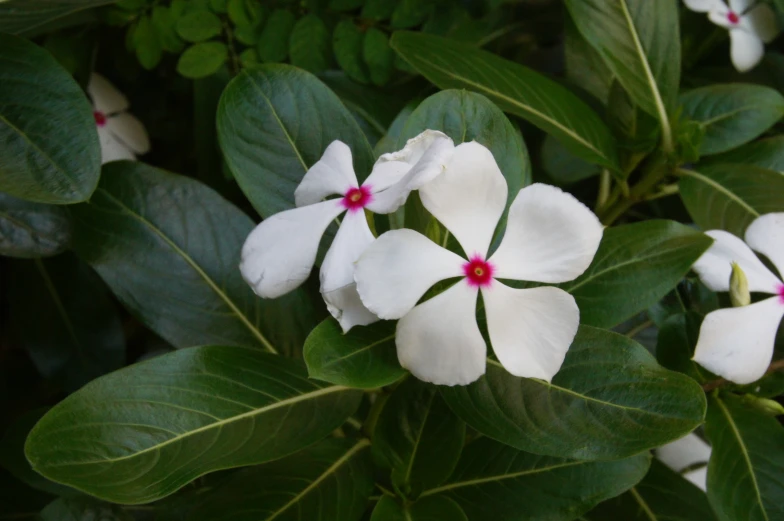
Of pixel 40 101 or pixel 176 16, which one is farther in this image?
pixel 176 16

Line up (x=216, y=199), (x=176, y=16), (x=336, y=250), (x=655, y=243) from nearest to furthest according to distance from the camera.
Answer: (x=336, y=250), (x=655, y=243), (x=216, y=199), (x=176, y=16)

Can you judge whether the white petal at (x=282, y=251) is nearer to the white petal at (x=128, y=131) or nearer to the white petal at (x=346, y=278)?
the white petal at (x=346, y=278)

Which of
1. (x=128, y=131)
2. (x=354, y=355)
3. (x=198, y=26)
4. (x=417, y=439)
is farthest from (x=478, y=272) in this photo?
(x=128, y=131)

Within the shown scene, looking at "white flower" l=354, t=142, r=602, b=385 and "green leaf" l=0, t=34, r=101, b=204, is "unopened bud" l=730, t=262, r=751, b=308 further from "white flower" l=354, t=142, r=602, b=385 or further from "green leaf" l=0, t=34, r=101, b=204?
"green leaf" l=0, t=34, r=101, b=204

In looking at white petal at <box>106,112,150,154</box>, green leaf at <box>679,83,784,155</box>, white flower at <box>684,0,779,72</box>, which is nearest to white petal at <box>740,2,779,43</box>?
white flower at <box>684,0,779,72</box>

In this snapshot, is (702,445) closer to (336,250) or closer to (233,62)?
(336,250)

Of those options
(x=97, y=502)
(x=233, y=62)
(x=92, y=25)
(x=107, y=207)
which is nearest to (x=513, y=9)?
(x=233, y=62)
